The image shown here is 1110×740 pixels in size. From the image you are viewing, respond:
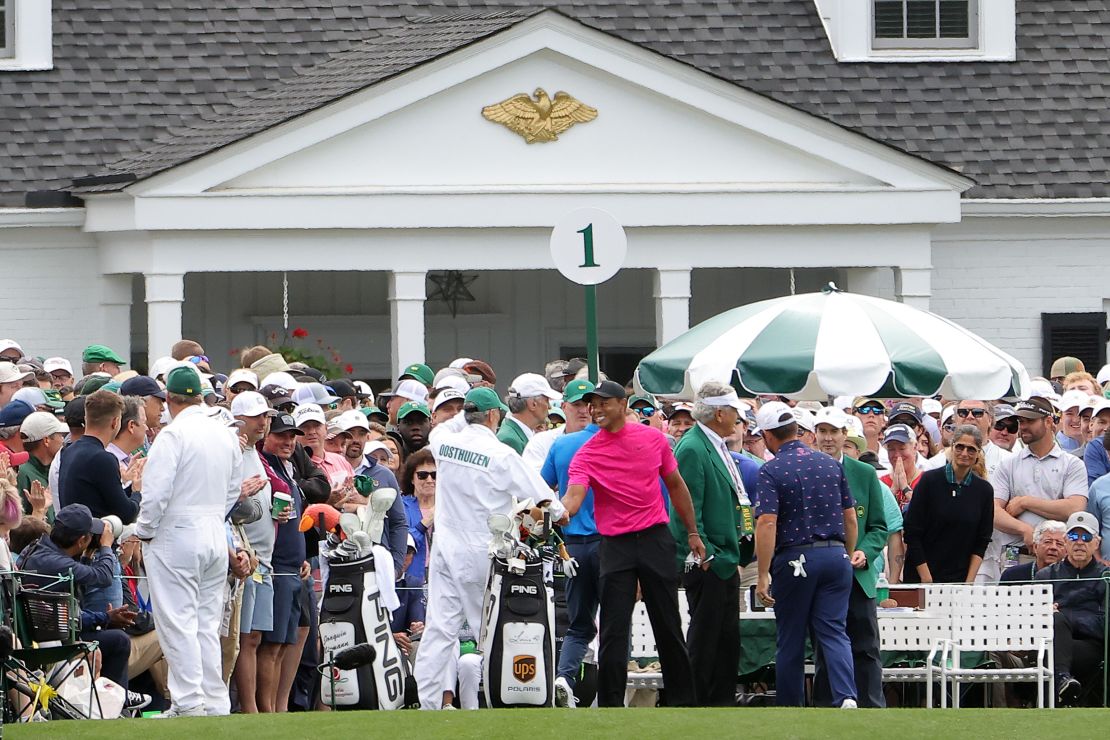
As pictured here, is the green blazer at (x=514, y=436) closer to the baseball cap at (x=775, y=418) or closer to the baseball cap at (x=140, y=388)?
the baseball cap at (x=775, y=418)

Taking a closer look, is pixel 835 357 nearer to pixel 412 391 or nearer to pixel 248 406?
pixel 412 391

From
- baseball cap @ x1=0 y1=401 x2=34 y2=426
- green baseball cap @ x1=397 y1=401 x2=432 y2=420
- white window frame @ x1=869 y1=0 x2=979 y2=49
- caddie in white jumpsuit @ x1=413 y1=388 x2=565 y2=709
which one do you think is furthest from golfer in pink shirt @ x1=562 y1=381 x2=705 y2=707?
white window frame @ x1=869 y1=0 x2=979 y2=49

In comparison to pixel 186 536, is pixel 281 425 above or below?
above

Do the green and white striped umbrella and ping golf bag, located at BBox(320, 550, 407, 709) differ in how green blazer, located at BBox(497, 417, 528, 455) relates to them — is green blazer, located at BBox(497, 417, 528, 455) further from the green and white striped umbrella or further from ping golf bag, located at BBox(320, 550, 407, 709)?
the green and white striped umbrella

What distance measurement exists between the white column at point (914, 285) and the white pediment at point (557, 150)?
922 millimetres

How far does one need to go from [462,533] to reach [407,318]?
1010cm

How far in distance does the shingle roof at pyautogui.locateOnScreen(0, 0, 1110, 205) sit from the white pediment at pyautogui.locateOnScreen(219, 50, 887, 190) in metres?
1.37

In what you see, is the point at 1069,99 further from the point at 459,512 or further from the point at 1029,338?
the point at 459,512

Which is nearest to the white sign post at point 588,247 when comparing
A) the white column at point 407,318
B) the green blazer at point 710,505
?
the green blazer at point 710,505

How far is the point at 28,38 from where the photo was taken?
24734 millimetres

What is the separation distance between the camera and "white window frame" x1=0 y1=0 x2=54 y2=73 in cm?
2462

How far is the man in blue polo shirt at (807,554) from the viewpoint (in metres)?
12.6

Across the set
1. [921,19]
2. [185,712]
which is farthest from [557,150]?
[185,712]

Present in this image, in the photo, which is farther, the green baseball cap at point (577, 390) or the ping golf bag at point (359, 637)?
the green baseball cap at point (577, 390)
